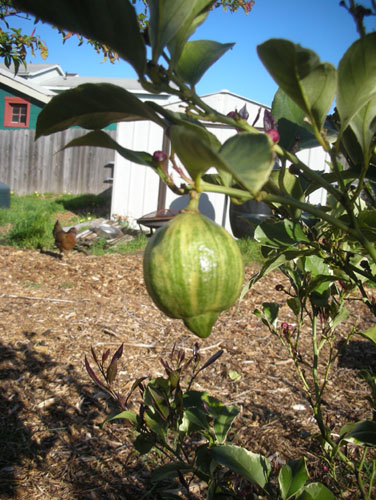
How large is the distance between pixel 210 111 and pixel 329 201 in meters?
0.92

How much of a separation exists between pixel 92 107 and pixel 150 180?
7.90 metres

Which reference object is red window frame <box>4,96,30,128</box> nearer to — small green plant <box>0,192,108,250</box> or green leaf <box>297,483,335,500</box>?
small green plant <box>0,192,108,250</box>

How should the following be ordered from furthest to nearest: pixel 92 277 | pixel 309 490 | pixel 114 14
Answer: pixel 92 277 → pixel 309 490 → pixel 114 14

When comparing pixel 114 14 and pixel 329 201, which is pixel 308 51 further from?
pixel 329 201

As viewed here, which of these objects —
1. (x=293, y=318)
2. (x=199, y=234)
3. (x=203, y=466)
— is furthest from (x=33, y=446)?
(x=293, y=318)

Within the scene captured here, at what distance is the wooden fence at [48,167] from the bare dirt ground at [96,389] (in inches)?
400

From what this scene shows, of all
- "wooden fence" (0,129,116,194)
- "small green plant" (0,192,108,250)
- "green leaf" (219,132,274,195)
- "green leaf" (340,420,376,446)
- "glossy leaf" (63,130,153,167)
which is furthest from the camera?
"wooden fence" (0,129,116,194)

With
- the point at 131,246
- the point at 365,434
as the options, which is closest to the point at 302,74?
the point at 365,434

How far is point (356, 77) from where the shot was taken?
525 millimetres

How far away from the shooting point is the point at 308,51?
485 millimetres

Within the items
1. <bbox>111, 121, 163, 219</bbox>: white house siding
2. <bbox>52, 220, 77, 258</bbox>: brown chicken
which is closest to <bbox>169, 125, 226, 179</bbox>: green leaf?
<bbox>52, 220, 77, 258</bbox>: brown chicken

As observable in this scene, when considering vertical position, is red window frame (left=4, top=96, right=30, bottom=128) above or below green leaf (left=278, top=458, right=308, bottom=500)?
above

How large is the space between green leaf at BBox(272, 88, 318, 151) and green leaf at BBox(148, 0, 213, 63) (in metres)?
0.24

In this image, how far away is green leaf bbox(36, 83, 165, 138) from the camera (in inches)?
19.8
